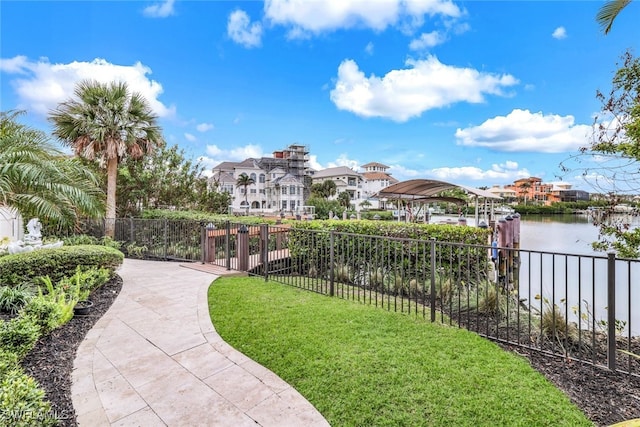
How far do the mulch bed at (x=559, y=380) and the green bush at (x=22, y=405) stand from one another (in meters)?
0.27

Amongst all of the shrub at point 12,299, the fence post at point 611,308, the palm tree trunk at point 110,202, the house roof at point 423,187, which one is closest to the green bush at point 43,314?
the shrub at point 12,299

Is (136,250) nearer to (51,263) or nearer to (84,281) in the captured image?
(51,263)

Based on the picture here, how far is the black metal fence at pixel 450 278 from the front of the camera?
3.54 metres

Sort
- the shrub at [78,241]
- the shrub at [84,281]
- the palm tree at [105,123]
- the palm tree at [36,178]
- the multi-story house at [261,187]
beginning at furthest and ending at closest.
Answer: the multi-story house at [261,187] < the palm tree at [105,123] < the shrub at [78,241] < the palm tree at [36,178] < the shrub at [84,281]

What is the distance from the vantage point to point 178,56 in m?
12.8

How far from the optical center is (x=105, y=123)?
33.2 feet

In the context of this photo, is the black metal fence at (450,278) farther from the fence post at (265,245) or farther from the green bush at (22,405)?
the green bush at (22,405)

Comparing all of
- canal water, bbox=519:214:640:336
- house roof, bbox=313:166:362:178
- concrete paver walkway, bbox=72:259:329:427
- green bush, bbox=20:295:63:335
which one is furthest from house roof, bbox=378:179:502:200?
house roof, bbox=313:166:362:178

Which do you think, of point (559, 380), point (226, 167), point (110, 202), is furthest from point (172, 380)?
point (226, 167)

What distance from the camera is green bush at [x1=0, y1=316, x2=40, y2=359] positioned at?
277 centimetres

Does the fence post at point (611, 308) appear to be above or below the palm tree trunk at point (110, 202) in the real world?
below

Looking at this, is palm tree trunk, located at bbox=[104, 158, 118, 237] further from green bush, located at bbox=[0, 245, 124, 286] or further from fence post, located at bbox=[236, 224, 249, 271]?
fence post, located at bbox=[236, 224, 249, 271]

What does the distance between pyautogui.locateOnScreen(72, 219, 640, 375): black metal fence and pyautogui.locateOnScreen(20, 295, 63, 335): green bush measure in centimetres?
340

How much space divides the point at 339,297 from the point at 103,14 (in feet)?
33.4
